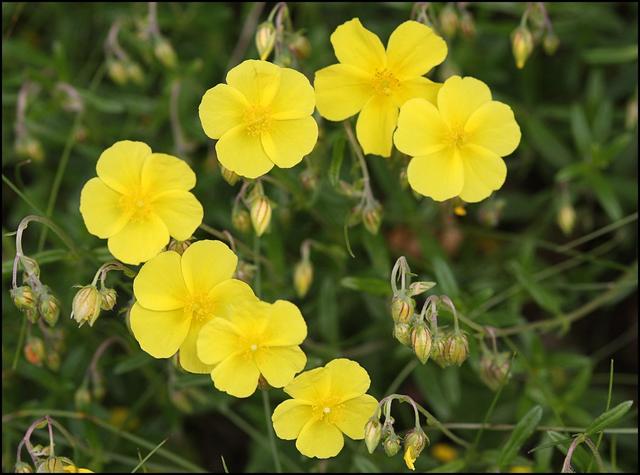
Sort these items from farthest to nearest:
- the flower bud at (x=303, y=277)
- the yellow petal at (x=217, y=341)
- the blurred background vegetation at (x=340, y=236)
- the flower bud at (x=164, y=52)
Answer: the flower bud at (x=164, y=52) → the blurred background vegetation at (x=340, y=236) → the flower bud at (x=303, y=277) → the yellow petal at (x=217, y=341)

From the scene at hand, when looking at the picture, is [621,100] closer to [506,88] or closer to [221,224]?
[506,88]

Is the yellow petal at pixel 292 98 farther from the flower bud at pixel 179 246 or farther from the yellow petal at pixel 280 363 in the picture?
the yellow petal at pixel 280 363

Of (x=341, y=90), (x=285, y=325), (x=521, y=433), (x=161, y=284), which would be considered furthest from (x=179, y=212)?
(x=521, y=433)


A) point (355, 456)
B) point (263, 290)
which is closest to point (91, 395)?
point (263, 290)

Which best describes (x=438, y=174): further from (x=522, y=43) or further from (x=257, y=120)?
(x=522, y=43)

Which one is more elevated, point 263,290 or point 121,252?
point 121,252

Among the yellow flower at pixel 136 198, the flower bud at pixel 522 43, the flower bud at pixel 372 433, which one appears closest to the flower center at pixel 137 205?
the yellow flower at pixel 136 198

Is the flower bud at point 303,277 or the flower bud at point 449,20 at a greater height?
the flower bud at point 449,20
